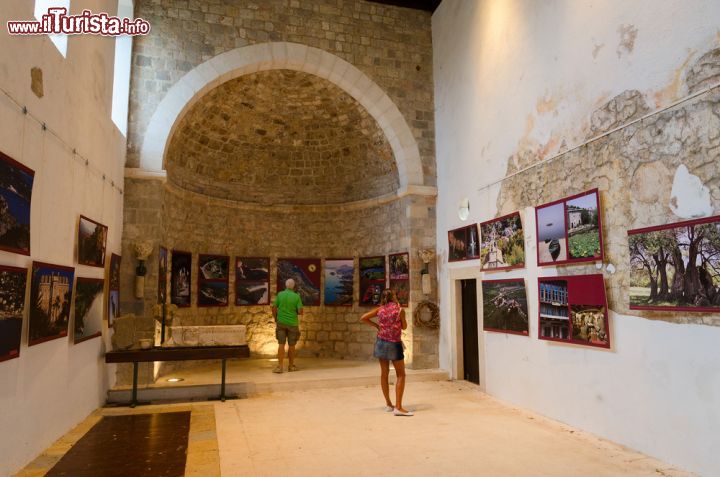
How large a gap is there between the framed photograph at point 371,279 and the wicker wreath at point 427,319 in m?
1.40

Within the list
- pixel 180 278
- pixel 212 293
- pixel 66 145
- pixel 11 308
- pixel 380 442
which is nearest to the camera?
pixel 11 308

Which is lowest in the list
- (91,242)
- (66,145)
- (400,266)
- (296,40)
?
(400,266)

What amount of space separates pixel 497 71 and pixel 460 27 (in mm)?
1786

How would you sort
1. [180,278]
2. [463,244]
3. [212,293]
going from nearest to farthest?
[463,244], [180,278], [212,293]

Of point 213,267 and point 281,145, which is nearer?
point 213,267

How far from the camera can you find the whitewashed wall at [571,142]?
4000mm

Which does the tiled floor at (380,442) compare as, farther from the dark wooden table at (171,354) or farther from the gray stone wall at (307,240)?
the gray stone wall at (307,240)

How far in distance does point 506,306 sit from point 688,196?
2.94 metres

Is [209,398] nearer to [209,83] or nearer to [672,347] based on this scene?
[209,83]

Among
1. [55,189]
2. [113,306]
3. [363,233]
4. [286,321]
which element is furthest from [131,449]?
[363,233]

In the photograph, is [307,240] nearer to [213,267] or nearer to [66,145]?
[213,267]

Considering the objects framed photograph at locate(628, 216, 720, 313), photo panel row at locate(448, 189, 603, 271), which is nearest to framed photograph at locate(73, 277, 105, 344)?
photo panel row at locate(448, 189, 603, 271)

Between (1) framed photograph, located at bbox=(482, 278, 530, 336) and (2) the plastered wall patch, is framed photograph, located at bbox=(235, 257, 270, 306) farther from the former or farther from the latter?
(2) the plastered wall patch

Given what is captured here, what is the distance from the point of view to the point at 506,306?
21.5ft
